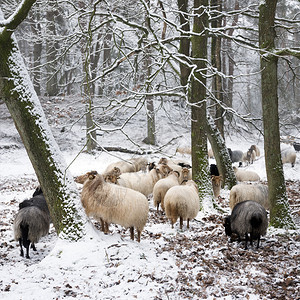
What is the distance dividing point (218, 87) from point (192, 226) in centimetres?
770

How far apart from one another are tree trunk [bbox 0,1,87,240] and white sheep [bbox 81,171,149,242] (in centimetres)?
63

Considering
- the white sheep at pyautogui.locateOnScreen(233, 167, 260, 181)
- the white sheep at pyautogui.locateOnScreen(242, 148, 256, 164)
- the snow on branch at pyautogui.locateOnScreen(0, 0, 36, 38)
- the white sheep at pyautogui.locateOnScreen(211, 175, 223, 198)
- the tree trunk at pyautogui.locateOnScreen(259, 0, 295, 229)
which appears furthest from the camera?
the white sheep at pyautogui.locateOnScreen(242, 148, 256, 164)

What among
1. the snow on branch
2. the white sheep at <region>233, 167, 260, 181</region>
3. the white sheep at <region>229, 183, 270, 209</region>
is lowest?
the white sheep at <region>233, 167, 260, 181</region>

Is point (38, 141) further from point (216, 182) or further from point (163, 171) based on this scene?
point (216, 182)

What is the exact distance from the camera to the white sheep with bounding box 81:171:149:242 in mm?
6449

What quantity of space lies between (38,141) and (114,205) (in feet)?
6.21

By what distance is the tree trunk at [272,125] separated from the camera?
719 cm

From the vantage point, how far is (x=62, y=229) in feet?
18.9

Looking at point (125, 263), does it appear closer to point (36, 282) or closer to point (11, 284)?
point (36, 282)

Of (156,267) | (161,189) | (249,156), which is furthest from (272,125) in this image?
(249,156)

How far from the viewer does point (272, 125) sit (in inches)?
284

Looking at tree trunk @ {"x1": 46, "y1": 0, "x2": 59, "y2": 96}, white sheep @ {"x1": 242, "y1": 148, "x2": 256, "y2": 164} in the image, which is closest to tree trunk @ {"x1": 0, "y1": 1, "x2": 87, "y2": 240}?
tree trunk @ {"x1": 46, "y1": 0, "x2": 59, "y2": 96}

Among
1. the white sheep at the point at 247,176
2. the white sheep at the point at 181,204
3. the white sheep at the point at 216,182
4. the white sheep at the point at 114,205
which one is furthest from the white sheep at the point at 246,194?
the white sheep at the point at 247,176

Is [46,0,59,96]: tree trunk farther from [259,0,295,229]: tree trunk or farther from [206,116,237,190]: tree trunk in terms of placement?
[206,116,237,190]: tree trunk
